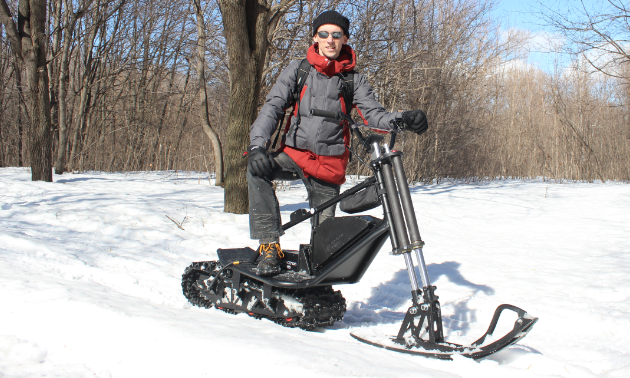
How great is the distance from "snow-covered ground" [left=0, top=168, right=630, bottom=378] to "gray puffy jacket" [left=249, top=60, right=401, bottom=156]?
1137 millimetres

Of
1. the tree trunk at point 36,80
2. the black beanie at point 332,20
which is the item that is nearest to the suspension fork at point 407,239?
the black beanie at point 332,20

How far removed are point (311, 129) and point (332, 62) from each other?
45cm

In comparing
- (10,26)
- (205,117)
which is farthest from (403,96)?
(10,26)

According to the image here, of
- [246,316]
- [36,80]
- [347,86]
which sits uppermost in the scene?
[36,80]

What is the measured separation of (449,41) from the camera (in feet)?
41.9

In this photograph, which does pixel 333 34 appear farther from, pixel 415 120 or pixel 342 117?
pixel 415 120

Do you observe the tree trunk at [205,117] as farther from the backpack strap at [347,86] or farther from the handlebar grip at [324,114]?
the handlebar grip at [324,114]

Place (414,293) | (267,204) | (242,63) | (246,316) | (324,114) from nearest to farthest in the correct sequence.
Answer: (414,293), (324,114), (267,204), (246,316), (242,63)

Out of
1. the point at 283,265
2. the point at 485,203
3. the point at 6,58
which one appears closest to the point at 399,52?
the point at 485,203

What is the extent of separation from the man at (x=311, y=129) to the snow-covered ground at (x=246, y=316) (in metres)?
0.63

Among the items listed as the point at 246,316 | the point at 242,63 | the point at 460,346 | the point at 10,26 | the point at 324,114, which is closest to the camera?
the point at 460,346

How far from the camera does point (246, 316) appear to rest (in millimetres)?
2918

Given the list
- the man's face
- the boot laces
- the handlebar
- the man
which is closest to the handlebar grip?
the handlebar

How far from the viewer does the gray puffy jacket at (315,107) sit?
2.80 meters
